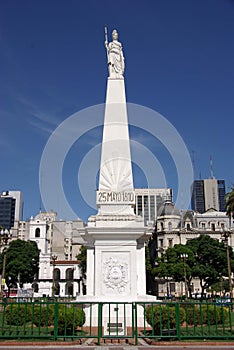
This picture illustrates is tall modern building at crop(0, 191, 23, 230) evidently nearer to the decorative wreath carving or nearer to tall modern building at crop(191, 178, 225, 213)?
tall modern building at crop(191, 178, 225, 213)

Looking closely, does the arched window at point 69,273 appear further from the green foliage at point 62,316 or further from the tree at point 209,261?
the green foliage at point 62,316

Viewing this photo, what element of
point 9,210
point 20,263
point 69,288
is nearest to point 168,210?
point 69,288

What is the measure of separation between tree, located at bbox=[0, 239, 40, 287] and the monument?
158 feet

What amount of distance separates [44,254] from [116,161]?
215 ft

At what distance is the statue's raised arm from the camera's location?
22.0 m

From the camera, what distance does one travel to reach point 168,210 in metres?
81.3

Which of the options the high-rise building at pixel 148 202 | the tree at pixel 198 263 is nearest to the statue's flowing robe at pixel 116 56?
the tree at pixel 198 263

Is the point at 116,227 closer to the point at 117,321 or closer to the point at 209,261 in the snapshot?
the point at 117,321

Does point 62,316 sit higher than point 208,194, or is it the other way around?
point 208,194

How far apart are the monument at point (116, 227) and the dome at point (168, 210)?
61485mm

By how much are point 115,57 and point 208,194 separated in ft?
503

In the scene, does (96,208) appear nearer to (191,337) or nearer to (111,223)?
(111,223)

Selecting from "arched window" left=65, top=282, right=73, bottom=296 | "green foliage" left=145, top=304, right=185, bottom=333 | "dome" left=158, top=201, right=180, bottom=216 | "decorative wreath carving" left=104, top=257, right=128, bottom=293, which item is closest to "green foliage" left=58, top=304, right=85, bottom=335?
"green foliage" left=145, top=304, right=185, bottom=333

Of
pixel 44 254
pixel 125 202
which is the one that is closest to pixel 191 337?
pixel 125 202
